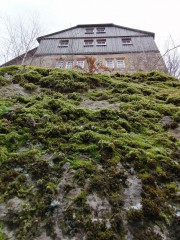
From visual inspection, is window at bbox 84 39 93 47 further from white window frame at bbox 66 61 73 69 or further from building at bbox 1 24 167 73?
white window frame at bbox 66 61 73 69

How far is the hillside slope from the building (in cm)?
1239

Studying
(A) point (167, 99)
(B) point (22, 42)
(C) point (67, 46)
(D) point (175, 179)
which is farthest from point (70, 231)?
(C) point (67, 46)

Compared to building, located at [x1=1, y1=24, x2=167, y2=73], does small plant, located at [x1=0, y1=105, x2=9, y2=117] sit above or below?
below

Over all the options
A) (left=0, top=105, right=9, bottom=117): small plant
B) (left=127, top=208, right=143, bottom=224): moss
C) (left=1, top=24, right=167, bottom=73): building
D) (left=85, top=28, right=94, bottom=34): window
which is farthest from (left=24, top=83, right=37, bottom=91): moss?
(left=85, top=28, right=94, bottom=34): window

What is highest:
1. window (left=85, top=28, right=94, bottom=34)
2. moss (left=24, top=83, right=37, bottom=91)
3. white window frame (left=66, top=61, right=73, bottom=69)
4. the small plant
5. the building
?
window (left=85, top=28, right=94, bottom=34)

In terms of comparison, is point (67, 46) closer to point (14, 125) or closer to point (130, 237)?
point (14, 125)

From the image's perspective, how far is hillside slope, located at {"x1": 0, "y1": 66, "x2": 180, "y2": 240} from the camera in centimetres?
180

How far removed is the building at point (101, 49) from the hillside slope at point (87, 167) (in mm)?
12393

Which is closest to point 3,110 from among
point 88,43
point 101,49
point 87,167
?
point 87,167

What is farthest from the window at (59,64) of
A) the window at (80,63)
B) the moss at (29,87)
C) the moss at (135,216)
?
the moss at (135,216)

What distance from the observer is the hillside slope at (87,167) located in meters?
1.80

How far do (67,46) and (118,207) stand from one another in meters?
19.4

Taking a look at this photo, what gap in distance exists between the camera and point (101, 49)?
59.5ft

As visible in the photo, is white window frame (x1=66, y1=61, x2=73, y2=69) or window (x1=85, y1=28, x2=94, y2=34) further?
window (x1=85, y1=28, x2=94, y2=34)
